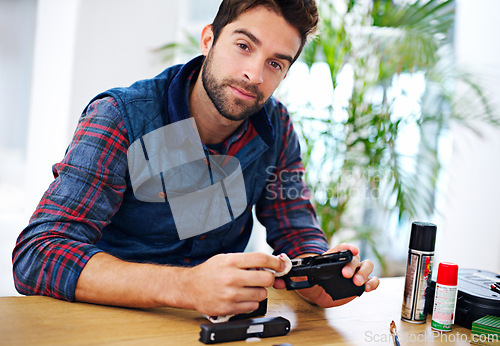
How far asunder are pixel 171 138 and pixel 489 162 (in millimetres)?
2111

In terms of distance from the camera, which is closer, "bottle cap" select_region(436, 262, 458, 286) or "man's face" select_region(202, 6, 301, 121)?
"bottle cap" select_region(436, 262, 458, 286)

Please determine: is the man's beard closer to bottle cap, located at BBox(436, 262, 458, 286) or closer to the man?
the man

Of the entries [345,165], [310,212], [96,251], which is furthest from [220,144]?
[345,165]

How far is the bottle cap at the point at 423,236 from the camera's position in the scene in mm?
995

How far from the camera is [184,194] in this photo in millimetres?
1286

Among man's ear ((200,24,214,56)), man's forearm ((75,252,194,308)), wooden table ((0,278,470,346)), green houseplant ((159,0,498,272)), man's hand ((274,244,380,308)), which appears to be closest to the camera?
wooden table ((0,278,470,346))

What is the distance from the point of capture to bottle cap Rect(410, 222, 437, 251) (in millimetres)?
995

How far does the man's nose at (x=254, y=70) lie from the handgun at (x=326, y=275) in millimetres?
492

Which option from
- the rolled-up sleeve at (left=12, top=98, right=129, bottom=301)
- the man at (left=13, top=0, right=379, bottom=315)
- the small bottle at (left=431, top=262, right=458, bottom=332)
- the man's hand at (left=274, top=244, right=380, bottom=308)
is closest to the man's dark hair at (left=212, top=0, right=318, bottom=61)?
the man at (left=13, top=0, right=379, bottom=315)

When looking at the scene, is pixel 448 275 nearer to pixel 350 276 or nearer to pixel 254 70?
pixel 350 276

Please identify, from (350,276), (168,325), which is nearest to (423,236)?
(350,276)

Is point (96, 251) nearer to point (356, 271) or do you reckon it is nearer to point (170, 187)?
point (170, 187)

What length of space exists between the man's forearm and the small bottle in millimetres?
493

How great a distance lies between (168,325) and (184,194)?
456 millimetres
